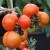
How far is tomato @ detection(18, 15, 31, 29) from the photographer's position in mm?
539

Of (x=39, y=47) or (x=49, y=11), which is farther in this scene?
(x=39, y=47)

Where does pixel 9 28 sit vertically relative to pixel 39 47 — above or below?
above

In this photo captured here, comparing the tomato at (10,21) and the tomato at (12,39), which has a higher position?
the tomato at (10,21)

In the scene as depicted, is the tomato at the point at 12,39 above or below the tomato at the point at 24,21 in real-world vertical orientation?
below

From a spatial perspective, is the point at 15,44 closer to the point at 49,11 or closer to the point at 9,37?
the point at 9,37

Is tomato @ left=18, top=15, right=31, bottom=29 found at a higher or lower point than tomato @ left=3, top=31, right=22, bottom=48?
higher

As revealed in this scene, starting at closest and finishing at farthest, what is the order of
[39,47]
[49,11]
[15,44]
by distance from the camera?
1. [15,44]
2. [49,11]
3. [39,47]

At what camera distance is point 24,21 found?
0.55m

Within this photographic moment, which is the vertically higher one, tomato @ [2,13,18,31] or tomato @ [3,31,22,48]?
tomato @ [2,13,18,31]

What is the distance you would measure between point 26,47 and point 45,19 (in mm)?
102

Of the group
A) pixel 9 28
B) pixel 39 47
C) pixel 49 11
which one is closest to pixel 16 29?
pixel 9 28

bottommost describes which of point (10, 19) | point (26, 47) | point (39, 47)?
point (39, 47)

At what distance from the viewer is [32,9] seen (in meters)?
0.58

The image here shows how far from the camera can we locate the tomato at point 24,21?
1.77 feet
